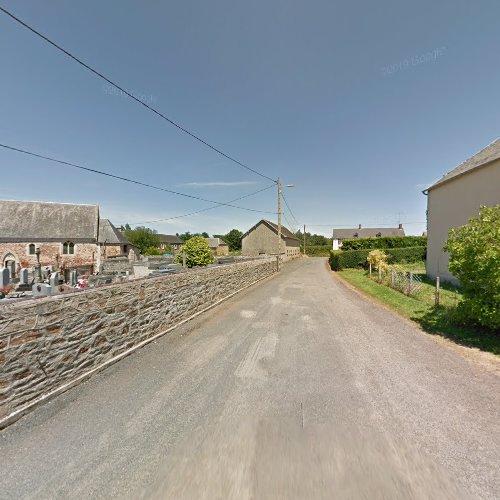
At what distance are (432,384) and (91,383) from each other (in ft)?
17.9

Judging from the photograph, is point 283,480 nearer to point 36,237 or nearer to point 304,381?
point 304,381

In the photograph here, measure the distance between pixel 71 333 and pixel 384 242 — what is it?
36579 millimetres

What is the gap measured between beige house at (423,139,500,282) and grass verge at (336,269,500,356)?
3.77 meters

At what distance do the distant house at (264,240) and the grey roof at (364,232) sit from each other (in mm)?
32444

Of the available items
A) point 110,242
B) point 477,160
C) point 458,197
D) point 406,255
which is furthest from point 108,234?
point 477,160

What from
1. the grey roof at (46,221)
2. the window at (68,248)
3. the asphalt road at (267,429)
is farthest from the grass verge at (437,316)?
the window at (68,248)

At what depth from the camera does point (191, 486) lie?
84.3 inches

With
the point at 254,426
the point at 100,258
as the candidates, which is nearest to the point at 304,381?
the point at 254,426

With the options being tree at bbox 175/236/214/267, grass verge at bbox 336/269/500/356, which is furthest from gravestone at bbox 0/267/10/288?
grass verge at bbox 336/269/500/356

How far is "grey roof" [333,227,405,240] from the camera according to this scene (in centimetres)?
6725

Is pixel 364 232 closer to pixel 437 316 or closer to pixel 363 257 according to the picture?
pixel 363 257

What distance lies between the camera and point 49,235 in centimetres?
2973

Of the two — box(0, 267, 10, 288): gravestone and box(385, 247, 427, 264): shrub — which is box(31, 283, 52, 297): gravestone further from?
box(385, 247, 427, 264): shrub

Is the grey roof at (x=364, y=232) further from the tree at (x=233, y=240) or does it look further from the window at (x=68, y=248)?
the window at (x=68, y=248)
